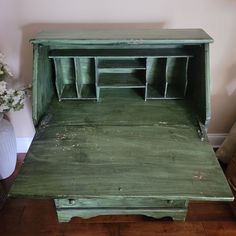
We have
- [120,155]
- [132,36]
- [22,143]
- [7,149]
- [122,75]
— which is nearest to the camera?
[120,155]

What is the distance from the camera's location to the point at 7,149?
1579 millimetres

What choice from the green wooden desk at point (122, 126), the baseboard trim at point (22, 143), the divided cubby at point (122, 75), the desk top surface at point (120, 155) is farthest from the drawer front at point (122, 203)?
the baseboard trim at point (22, 143)

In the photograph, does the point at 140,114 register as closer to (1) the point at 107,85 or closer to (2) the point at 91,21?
(1) the point at 107,85

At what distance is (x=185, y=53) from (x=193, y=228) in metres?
0.92

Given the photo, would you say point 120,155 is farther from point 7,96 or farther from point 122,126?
point 7,96

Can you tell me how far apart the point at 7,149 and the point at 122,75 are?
0.86m

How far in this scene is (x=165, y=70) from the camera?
4.16 ft

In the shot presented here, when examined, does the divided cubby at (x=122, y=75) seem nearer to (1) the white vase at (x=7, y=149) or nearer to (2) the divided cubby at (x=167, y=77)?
(2) the divided cubby at (x=167, y=77)

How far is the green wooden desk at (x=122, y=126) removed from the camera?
896mm

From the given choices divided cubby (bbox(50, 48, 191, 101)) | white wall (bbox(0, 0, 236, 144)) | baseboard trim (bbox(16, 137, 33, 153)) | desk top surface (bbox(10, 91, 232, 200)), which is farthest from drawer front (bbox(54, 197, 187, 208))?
white wall (bbox(0, 0, 236, 144))

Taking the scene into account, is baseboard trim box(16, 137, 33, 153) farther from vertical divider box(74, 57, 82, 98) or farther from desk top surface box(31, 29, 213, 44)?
desk top surface box(31, 29, 213, 44)

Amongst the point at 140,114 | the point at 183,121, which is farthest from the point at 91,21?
the point at 183,121

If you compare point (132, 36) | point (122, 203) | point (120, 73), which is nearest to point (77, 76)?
point (120, 73)

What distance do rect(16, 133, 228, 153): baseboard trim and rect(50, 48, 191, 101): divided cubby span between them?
0.66 m
